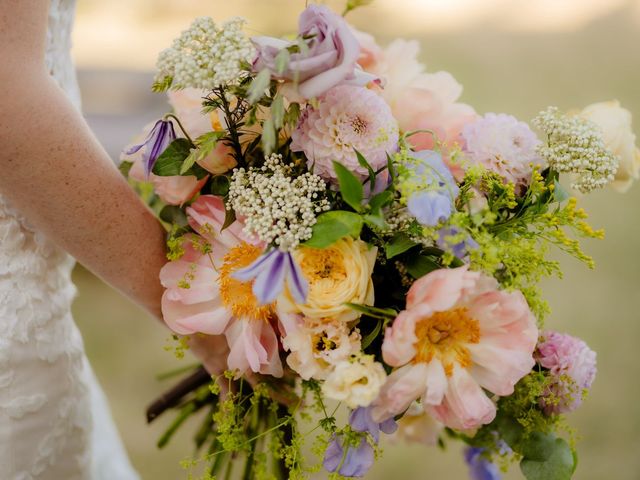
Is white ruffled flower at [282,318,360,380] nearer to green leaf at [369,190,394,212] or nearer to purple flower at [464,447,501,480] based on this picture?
green leaf at [369,190,394,212]

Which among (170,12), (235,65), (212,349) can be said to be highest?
(235,65)

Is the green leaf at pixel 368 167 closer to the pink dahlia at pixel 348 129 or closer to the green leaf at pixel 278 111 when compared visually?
the pink dahlia at pixel 348 129

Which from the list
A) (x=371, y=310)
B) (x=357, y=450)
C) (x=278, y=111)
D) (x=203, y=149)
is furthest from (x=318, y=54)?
(x=357, y=450)

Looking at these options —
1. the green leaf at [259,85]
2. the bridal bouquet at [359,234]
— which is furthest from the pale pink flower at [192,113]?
the green leaf at [259,85]

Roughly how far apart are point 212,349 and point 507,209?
470 mm

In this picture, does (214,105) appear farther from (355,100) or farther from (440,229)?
(440,229)

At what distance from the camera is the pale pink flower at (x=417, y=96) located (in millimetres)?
1018

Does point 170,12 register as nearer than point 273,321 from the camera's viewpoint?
No

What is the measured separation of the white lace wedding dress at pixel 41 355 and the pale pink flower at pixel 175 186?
20cm

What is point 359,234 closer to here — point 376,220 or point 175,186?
point 376,220

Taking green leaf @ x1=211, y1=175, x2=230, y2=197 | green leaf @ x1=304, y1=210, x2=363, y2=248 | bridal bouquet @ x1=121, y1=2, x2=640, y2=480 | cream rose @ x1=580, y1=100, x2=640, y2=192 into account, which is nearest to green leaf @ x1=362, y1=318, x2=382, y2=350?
bridal bouquet @ x1=121, y1=2, x2=640, y2=480

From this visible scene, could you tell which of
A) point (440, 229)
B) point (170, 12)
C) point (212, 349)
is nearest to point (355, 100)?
point (440, 229)

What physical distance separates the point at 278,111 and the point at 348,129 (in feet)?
0.40

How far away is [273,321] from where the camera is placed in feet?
3.10
